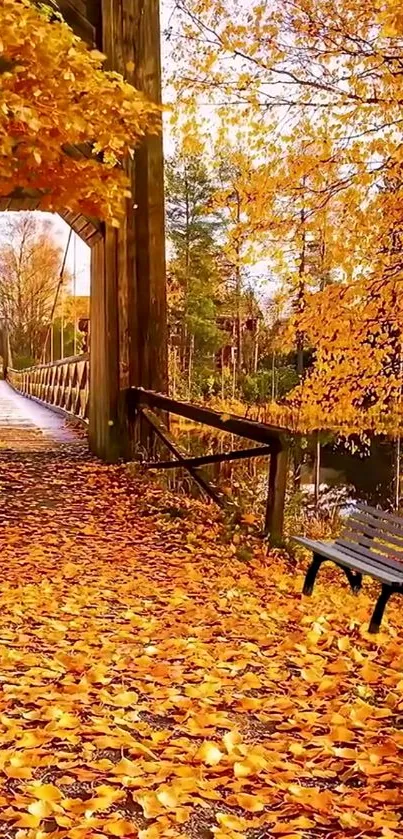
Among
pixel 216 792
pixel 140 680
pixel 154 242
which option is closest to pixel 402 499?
pixel 154 242

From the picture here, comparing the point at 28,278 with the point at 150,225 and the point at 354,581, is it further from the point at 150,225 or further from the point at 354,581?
the point at 354,581

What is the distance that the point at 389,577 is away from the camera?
418 centimetres

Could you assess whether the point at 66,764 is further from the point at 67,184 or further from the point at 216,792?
the point at 67,184

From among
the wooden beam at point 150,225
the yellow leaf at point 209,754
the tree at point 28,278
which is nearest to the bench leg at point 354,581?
the yellow leaf at point 209,754

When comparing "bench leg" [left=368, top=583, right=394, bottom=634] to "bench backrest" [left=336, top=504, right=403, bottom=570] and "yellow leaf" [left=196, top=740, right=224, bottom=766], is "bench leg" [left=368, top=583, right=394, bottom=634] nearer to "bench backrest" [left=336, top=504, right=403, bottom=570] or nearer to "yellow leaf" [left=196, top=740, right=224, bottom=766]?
"bench backrest" [left=336, top=504, right=403, bottom=570]

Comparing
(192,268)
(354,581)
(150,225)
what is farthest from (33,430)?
(192,268)

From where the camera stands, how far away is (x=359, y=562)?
15.2ft

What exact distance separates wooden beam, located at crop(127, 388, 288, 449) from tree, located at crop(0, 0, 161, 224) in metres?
1.74

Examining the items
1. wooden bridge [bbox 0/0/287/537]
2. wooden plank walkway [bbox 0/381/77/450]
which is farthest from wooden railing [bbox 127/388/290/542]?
wooden plank walkway [bbox 0/381/77/450]

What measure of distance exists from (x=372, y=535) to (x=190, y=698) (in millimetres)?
1991

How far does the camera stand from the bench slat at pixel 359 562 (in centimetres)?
420

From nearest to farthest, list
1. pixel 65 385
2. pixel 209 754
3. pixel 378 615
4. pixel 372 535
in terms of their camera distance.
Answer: pixel 209 754
pixel 378 615
pixel 372 535
pixel 65 385

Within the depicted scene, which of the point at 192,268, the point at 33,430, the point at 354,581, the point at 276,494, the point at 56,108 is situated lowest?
the point at 33,430

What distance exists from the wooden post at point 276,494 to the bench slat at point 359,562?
2.39ft
